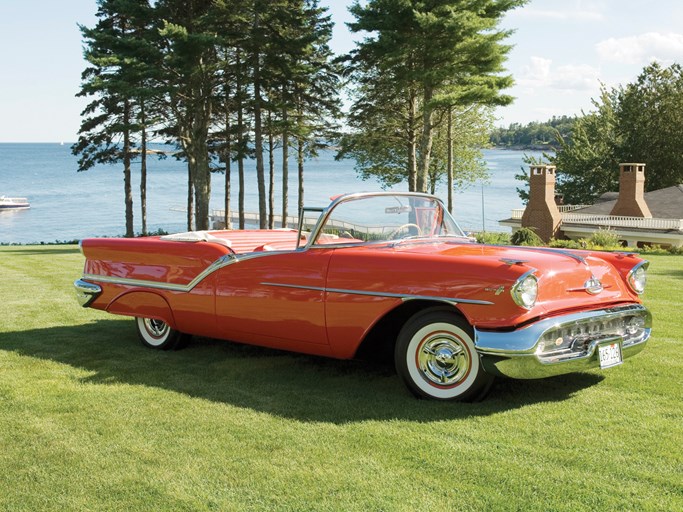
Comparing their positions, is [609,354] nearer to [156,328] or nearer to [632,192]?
[156,328]

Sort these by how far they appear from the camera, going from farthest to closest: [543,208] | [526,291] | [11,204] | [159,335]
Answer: [11,204], [543,208], [159,335], [526,291]

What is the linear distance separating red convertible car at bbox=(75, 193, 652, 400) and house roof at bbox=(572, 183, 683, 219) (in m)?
44.2

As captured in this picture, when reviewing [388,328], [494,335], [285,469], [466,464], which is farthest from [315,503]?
[388,328]

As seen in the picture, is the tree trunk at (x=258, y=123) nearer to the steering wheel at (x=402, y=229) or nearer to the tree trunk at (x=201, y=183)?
the tree trunk at (x=201, y=183)

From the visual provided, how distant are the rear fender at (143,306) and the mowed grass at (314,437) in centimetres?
39

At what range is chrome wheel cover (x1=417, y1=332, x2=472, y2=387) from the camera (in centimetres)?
504

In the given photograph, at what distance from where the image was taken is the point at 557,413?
4.83m

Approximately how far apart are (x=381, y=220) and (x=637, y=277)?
2.12 metres

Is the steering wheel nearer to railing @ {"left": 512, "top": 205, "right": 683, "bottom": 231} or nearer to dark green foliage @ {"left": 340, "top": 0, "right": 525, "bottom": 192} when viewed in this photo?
dark green foliage @ {"left": 340, "top": 0, "right": 525, "bottom": 192}

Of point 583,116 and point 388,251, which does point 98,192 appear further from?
point 388,251

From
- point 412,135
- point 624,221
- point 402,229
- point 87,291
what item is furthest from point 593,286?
point 624,221

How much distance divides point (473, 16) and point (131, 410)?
28.9 metres

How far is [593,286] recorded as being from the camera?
529cm

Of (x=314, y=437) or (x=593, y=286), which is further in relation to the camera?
(x=593, y=286)
